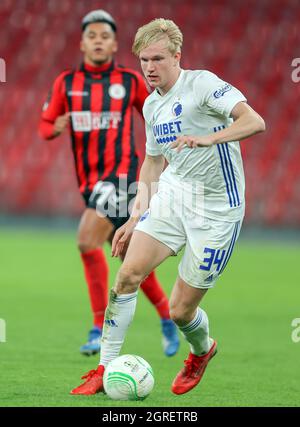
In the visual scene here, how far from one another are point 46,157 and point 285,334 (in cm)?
941

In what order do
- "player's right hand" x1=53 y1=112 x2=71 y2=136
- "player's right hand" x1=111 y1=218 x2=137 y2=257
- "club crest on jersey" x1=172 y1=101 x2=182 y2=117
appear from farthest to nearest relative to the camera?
"player's right hand" x1=53 y1=112 x2=71 y2=136 < "player's right hand" x1=111 y1=218 x2=137 y2=257 < "club crest on jersey" x1=172 y1=101 x2=182 y2=117

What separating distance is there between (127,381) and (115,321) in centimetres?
36

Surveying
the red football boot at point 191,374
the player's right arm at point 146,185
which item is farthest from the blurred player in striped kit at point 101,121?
the player's right arm at point 146,185

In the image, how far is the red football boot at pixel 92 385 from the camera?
4.91 metres

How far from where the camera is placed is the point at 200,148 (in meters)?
5.07

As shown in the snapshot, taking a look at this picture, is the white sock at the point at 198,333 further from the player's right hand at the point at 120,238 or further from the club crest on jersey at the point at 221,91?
the club crest on jersey at the point at 221,91

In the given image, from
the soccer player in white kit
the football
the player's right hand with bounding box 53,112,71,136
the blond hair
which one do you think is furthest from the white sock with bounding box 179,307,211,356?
the player's right hand with bounding box 53,112,71,136

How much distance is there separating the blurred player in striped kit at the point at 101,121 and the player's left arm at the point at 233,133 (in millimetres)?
2558

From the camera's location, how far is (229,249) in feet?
17.1

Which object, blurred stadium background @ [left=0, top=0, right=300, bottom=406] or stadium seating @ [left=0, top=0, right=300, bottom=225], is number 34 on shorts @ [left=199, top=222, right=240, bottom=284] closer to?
blurred stadium background @ [left=0, top=0, right=300, bottom=406]

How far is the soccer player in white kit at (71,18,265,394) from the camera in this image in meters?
4.94

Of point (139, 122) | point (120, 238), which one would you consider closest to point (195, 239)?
point (120, 238)

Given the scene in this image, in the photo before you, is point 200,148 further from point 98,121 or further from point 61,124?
point 98,121
